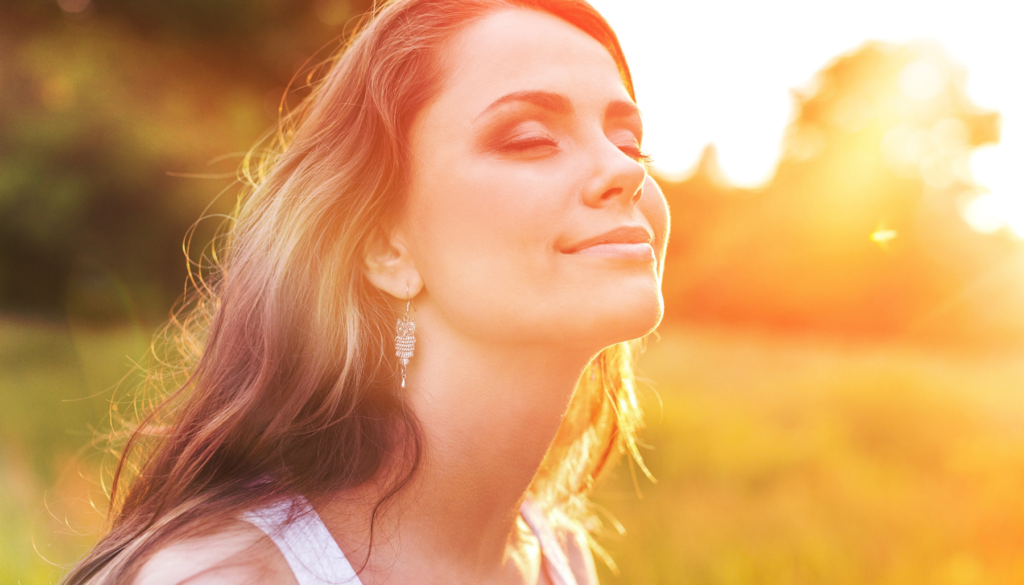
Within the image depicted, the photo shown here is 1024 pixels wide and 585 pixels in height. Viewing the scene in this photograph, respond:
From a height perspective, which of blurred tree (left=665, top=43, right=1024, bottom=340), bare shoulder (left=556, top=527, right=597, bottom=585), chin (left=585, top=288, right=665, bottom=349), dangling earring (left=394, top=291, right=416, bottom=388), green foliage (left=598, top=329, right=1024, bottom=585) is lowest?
blurred tree (left=665, top=43, right=1024, bottom=340)

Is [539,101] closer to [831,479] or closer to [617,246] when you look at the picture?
[617,246]

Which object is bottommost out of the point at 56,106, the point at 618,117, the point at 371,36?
the point at 56,106

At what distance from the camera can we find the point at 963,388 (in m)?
6.99

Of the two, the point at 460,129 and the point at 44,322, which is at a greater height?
the point at 460,129

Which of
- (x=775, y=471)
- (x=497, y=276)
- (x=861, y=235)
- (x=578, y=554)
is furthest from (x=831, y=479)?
(x=861, y=235)

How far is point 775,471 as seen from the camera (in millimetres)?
5949

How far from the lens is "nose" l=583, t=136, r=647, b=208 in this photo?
1795 millimetres

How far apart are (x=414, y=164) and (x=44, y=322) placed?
786cm

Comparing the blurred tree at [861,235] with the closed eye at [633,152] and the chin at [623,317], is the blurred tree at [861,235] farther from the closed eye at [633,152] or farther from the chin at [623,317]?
the chin at [623,317]

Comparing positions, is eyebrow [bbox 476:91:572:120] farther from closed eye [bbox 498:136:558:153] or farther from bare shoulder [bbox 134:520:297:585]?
bare shoulder [bbox 134:520:297:585]

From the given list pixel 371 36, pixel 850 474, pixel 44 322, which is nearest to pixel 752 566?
pixel 850 474

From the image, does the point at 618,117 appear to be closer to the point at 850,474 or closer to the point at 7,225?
Answer: the point at 850,474

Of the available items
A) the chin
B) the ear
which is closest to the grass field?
the chin

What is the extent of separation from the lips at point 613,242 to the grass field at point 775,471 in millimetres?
1535
